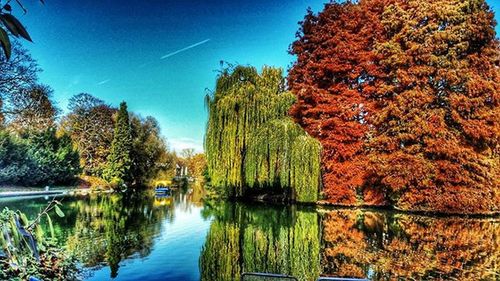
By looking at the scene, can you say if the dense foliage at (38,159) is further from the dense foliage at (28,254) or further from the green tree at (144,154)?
the dense foliage at (28,254)

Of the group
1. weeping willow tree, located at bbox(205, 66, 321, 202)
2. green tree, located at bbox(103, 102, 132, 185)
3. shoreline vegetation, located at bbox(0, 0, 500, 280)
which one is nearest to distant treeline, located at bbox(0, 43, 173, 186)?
green tree, located at bbox(103, 102, 132, 185)

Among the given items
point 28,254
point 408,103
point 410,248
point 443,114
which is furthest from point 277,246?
point 443,114

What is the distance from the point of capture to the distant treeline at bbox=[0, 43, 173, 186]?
24391 mm

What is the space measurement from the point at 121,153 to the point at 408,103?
27.3 m

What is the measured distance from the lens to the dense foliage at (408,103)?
15.8m

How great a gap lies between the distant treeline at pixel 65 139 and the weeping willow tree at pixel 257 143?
1401 centimetres

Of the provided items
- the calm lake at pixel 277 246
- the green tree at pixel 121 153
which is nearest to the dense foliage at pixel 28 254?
the calm lake at pixel 277 246

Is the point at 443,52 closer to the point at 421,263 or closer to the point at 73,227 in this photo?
the point at 421,263

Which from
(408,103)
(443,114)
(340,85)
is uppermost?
(340,85)

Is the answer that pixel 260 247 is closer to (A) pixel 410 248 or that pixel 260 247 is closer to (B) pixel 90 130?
(A) pixel 410 248

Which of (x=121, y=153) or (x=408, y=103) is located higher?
(x=408, y=103)

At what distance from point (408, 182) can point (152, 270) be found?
12898 millimetres

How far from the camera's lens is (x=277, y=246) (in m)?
8.59

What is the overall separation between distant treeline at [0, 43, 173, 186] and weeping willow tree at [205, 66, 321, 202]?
14.0 m
